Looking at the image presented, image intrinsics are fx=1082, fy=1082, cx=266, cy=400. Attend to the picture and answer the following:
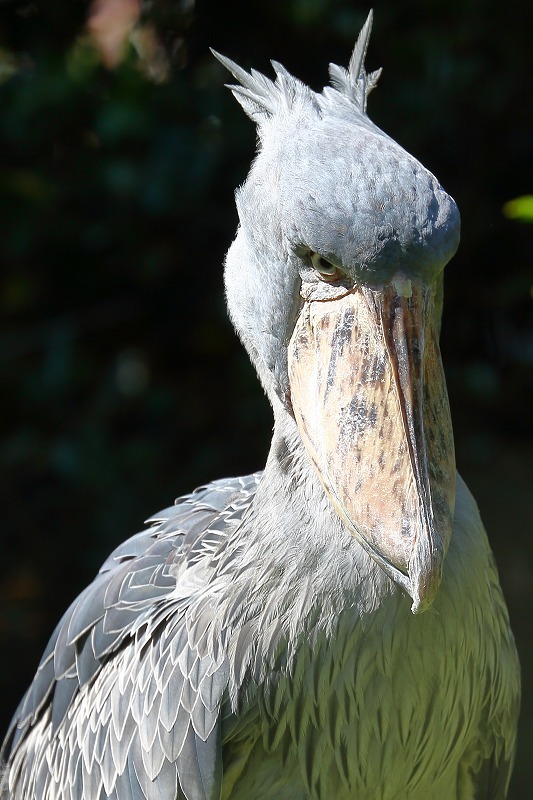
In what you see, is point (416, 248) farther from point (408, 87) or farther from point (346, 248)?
point (408, 87)

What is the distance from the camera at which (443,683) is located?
178cm

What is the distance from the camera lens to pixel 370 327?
4.70 ft

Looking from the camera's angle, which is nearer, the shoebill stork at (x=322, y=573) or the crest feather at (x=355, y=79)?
the shoebill stork at (x=322, y=573)

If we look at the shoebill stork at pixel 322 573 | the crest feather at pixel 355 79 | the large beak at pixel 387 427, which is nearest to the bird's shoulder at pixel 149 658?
the shoebill stork at pixel 322 573

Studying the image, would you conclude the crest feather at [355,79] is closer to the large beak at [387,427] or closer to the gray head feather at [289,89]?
the gray head feather at [289,89]

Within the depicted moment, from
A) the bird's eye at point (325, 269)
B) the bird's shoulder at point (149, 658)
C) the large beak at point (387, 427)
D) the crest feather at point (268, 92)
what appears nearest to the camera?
the large beak at point (387, 427)

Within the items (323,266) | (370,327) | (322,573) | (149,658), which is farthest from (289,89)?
(149,658)

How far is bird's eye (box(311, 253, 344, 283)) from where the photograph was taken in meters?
1.46

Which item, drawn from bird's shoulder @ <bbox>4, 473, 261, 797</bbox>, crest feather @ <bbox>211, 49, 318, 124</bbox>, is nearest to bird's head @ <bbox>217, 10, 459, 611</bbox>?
crest feather @ <bbox>211, 49, 318, 124</bbox>

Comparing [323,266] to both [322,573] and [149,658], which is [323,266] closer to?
[322,573]

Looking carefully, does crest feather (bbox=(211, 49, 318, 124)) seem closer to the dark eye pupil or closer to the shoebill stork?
the shoebill stork

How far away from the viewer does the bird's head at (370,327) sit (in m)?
1.36

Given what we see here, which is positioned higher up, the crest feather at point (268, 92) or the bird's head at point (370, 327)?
the crest feather at point (268, 92)

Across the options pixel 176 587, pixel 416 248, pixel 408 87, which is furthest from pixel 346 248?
pixel 408 87
